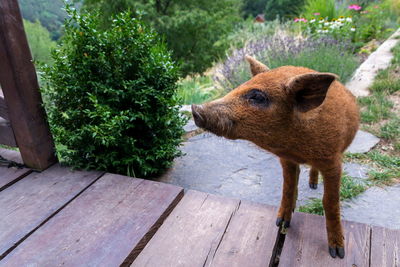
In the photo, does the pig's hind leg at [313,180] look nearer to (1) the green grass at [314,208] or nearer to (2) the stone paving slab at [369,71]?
(1) the green grass at [314,208]

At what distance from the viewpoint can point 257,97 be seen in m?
1.42

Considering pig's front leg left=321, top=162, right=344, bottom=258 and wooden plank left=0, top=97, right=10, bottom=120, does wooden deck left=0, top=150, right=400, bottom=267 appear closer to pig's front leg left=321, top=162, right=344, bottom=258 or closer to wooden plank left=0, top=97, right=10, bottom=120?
pig's front leg left=321, top=162, right=344, bottom=258

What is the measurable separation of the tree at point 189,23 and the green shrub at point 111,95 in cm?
492

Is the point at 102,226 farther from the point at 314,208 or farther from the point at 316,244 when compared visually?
the point at 314,208

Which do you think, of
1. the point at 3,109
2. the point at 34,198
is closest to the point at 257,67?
the point at 34,198

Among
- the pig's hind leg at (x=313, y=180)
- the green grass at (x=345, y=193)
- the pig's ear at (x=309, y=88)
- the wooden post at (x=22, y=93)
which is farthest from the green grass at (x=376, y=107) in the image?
the wooden post at (x=22, y=93)

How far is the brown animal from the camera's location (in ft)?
4.48

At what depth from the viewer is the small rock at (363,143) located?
11.0 feet

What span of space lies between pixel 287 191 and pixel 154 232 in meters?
0.87

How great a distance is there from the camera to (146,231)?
1.93 meters

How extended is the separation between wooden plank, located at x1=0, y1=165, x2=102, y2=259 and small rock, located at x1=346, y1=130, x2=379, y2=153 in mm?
2632

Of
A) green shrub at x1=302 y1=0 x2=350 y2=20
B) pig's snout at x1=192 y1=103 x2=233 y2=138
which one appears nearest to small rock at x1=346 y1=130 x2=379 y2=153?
pig's snout at x1=192 y1=103 x2=233 y2=138

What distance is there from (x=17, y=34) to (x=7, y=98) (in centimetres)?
50

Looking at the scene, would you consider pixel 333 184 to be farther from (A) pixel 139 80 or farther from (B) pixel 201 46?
(B) pixel 201 46
